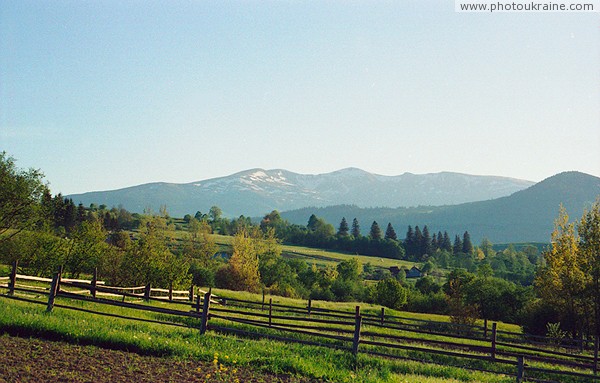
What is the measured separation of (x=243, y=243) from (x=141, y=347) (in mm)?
59255

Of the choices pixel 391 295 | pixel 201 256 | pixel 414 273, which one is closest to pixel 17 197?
pixel 201 256

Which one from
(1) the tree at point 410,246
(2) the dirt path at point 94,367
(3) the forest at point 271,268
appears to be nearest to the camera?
(2) the dirt path at point 94,367

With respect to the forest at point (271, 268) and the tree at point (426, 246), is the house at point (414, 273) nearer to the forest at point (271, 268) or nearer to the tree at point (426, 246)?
the tree at point (426, 246)

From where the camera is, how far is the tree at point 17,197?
4941 cm

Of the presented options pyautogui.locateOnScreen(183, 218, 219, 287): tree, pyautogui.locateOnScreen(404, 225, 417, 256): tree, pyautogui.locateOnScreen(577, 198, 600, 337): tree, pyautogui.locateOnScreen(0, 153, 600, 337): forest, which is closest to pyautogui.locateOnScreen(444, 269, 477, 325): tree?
pyautogui.locateOnScreen(0, 153, 600, 337): forest

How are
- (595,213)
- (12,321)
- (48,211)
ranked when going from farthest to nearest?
1. (48,211)
2. (595,213)
3. (12,321)

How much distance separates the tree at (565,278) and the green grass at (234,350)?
25.7m

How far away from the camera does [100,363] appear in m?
13.5

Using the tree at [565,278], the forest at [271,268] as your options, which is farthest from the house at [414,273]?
the tree at [565,278]

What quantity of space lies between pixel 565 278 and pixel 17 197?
5135cm

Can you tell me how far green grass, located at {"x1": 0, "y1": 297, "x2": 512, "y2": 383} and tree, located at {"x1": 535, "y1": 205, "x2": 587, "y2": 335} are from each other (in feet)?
84.2

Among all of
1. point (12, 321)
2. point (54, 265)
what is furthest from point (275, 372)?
point (54, 265)

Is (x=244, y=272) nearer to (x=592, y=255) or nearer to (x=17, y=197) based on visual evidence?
(x=17, y=197)

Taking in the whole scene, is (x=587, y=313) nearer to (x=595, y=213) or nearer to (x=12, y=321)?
(x=595, y=213)
